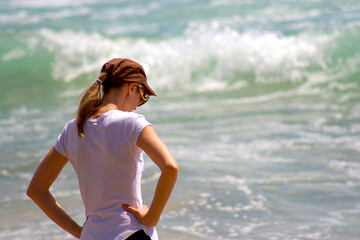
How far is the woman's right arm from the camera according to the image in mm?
2248

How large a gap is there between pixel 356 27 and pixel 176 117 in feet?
24.2

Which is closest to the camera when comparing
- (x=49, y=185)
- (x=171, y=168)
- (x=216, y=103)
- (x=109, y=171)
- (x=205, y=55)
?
(x=171, y=168)

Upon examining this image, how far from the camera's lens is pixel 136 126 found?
229cm

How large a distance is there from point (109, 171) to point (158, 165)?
23cm

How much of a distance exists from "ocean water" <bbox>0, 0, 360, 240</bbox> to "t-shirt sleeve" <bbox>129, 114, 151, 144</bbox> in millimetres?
2558

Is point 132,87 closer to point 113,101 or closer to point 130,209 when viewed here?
point 113,101

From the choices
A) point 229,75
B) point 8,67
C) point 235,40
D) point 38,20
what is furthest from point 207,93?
point 38,20

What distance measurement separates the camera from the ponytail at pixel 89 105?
7.89 ft

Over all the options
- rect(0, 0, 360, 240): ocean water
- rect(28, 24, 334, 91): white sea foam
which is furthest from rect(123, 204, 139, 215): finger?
rect(28, 24, 334, 91): white sea foam

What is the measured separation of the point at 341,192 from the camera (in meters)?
5.73

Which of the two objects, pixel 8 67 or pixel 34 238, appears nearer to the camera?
pixel 34 238

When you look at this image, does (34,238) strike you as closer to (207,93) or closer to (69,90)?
(207,93)

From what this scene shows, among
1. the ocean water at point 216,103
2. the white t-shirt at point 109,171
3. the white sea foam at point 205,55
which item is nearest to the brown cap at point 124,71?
the white t-shirt at point 109,171

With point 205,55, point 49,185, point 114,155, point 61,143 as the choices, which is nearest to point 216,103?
point 205,55
